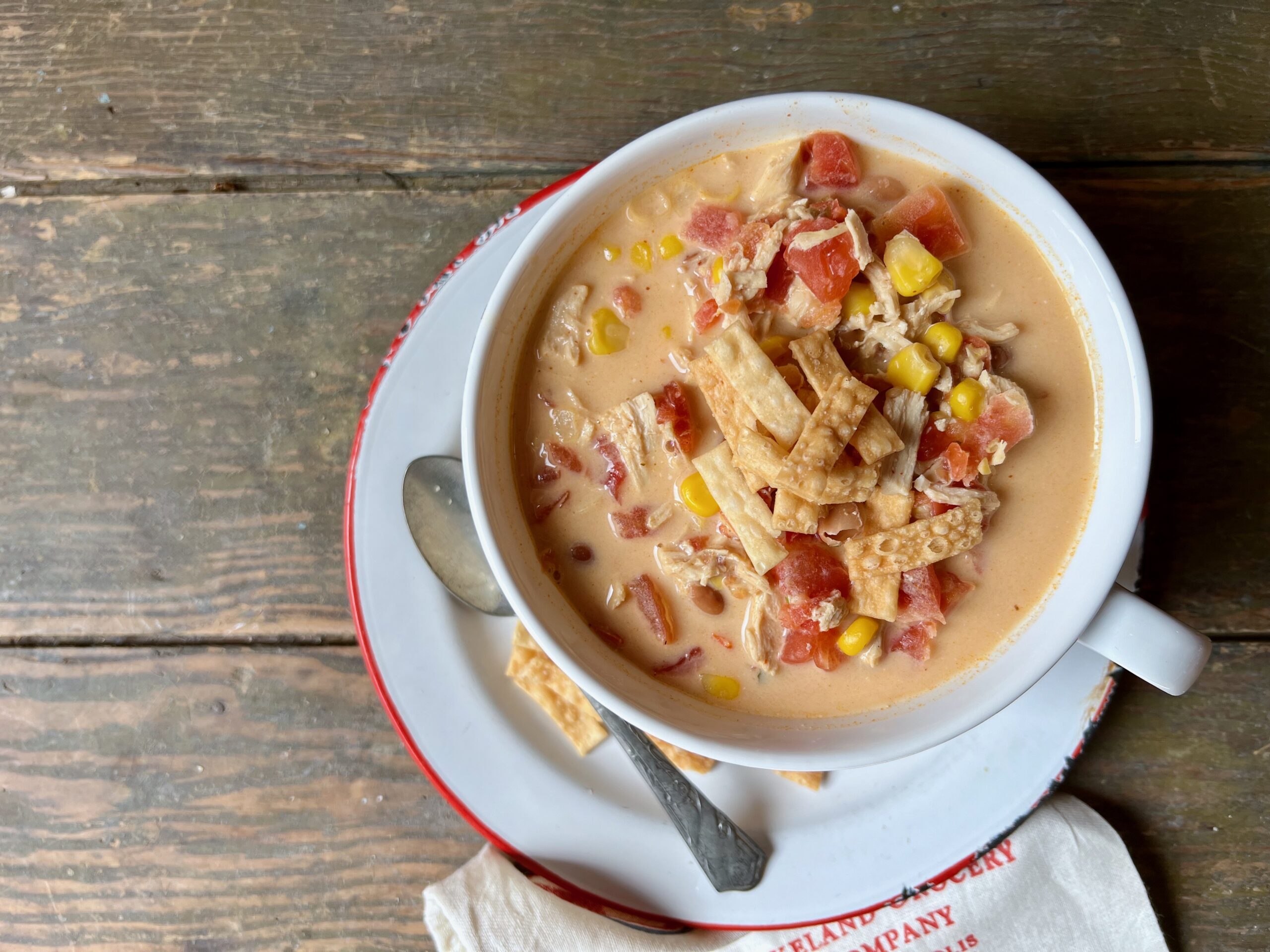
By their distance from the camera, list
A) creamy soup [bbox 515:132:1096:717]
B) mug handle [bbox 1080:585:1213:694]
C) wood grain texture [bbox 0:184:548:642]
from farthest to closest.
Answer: wood grain texture [bbox 0:184:548:642], creamy soup [bbox 515:132:1096:717], mug handle [bbox 1080:585:1213:694]

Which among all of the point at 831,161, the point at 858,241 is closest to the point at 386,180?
the point at 831,161

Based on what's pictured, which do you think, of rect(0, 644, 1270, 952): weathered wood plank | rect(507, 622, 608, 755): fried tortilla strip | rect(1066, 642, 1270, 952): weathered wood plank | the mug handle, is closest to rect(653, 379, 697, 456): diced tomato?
rect(507, 622, 608, 755): fried tortilla strip

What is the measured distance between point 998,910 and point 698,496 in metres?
1.47

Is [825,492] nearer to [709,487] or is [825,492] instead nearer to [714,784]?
[709,487]

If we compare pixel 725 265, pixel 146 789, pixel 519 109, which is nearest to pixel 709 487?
pixel 725 265

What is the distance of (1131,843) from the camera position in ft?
7.88

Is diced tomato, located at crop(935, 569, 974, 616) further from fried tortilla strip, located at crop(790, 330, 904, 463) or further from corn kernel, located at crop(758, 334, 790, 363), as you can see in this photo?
corn kernel, located at crop(758, 334, 790, 363)

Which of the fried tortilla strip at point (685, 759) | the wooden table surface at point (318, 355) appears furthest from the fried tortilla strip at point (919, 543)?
the wooden table surface at point (318, 355)

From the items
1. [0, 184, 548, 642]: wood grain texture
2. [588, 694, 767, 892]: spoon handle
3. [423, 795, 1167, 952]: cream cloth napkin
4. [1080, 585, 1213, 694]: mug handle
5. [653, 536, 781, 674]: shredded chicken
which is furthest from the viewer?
[0, 184, 548, 642]: wood grain texture

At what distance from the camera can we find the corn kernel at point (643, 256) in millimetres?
1890

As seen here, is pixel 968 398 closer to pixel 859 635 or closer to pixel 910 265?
pixel 910 265

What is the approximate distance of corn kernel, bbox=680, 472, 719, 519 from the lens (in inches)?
72.1

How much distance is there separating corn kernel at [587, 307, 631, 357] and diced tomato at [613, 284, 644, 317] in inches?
0.8

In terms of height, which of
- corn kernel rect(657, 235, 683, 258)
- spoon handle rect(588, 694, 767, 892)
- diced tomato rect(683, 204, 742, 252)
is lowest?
spoon handle rect(588, 694, 767, 892)
